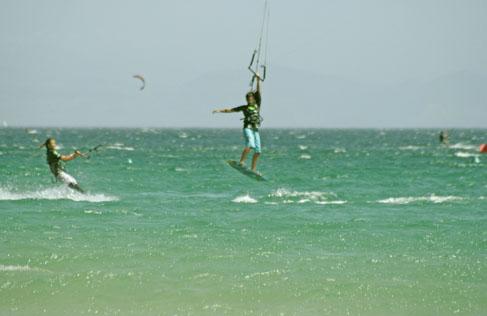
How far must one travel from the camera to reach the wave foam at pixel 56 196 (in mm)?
26219

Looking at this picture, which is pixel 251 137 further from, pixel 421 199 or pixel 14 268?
pixel 421 199

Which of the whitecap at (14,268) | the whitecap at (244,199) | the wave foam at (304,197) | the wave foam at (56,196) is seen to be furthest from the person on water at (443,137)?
the whitecap at (14,268)

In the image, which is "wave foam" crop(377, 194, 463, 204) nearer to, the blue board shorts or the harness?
the blue board shorts

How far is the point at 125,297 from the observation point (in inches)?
512

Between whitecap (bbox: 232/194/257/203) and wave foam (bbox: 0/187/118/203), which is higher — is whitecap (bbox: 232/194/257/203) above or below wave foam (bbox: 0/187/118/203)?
below

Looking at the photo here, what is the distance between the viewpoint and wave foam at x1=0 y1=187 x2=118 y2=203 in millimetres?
26219

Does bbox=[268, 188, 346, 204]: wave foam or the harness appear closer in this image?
the harness

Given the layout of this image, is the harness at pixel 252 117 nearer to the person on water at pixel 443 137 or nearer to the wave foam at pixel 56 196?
the wave foam at pixel 56 196

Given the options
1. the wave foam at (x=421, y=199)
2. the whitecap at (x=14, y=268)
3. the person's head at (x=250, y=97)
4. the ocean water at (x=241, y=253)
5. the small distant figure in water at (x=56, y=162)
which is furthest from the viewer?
the wave foam at (x=421, y=199)

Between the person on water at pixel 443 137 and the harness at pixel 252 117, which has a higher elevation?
the harness at pixel 252 117

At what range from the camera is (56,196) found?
26.8 m

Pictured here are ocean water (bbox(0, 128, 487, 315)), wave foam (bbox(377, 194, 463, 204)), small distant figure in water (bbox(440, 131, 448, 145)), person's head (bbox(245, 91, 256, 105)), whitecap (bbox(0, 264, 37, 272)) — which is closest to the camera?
ocean water (bbox(0, 128, 487, 315))

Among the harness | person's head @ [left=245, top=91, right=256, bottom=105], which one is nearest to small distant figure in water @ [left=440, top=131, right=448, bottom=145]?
the harness

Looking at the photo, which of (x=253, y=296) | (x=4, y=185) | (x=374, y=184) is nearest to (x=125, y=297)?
(x=253, y=296)
